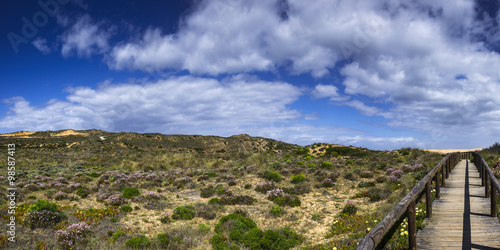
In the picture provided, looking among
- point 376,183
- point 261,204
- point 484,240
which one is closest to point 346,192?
point 376,183

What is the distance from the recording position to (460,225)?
612 cm

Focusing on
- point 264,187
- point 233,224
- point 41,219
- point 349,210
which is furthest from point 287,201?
point 41,219

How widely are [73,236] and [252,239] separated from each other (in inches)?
250

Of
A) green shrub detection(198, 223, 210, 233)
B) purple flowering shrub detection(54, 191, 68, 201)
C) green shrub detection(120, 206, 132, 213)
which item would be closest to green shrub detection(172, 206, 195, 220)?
green shrub detection(198, 223, 210, 233)

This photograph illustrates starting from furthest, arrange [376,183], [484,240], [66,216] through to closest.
→ [376,183] → [66,216] → [484,240]

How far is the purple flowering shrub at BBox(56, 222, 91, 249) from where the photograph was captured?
8583 mm

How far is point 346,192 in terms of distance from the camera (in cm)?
1549

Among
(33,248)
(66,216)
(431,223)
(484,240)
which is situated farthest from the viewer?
(66,216)

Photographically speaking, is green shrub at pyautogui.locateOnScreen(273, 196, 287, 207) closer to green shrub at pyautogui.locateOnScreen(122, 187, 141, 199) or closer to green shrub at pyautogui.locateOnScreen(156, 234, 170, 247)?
green shrub at pyautogui.locateOnScreen(156, 234, 170, 247)

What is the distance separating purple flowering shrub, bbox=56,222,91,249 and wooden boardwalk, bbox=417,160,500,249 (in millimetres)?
10319

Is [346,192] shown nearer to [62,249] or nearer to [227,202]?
[227,202]

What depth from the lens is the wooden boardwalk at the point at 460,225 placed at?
202 inches

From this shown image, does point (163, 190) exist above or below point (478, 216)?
below

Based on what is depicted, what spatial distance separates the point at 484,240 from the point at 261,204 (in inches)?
384
